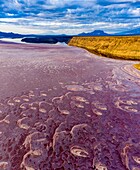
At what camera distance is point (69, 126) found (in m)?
12.4

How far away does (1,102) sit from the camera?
51.3 ft

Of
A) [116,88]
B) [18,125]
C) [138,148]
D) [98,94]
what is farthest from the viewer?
[116,88]

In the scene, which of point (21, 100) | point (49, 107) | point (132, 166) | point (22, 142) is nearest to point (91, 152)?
point (132, 166)

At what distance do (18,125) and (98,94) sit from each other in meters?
8.28

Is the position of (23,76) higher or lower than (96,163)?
lower

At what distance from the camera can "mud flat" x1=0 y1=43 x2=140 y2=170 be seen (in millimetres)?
9203

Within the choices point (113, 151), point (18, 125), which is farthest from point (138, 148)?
point (18, 125)

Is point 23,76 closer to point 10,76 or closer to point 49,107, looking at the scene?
point 10,76

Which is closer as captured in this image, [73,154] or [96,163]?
[96,163]

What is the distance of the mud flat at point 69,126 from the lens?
920 cm

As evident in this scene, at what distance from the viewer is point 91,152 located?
9.82 m

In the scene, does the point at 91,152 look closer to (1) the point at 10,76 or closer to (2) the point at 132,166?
(2) the point at 132,166

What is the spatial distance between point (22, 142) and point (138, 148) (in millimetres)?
5330

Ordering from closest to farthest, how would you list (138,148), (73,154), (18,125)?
(73,154), (138,148), (18,125)
